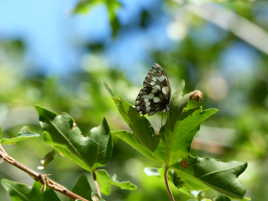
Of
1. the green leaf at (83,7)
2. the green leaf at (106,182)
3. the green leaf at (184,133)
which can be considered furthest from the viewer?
the green leaf at (83,7)

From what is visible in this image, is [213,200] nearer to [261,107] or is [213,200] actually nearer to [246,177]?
[246,177]

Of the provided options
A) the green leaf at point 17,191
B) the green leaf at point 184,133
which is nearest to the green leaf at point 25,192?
the green leaf at point 17,191

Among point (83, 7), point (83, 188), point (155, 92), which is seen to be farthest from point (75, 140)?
point (83, 7)

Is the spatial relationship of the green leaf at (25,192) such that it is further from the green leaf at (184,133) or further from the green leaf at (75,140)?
the green leaf at (184,133)

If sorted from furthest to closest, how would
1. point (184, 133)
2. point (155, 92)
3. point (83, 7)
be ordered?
1. point (83, 7)
2. point (155, 92)
3. point (184, 133)

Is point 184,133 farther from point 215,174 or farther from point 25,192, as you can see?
point 25,192

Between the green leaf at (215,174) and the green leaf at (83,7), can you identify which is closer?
the green leaf at (215,174)

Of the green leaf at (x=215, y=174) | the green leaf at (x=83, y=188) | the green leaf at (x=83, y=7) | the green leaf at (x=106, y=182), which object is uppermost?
the green leaf at (x=83, y=7)
